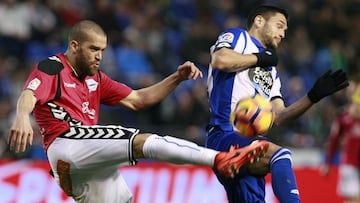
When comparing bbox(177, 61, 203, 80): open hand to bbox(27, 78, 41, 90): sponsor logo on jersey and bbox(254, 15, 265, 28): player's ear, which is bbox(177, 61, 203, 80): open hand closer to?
bbox(254, 15, 265, 28): player's ear

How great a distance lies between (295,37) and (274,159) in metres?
10.0

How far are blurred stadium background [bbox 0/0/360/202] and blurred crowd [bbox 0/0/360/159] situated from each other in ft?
0.06

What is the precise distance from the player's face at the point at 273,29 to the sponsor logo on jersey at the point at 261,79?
315mm

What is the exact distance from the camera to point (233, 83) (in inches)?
337

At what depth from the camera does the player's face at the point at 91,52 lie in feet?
27.8

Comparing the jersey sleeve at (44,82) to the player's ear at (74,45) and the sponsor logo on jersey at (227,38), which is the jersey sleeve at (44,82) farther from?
the sponsor logo on jersey at (227,38)

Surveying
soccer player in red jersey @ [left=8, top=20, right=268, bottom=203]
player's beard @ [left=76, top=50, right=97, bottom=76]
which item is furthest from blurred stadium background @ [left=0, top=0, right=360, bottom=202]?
player's beard @ [left=76, top=50, right=97, bottom=76]

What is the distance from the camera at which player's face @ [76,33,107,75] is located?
847cm

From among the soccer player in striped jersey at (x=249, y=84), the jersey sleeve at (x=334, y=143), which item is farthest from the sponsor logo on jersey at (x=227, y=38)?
Result: the jersey sleeve at (x=334, y=143)

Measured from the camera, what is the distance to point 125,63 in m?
16.4

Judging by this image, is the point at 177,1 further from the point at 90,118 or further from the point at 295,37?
the point at 90,118

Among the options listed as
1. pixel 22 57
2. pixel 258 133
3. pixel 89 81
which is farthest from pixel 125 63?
pixel 258 133

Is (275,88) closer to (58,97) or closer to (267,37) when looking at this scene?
(267,37)

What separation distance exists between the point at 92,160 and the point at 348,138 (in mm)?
6822
